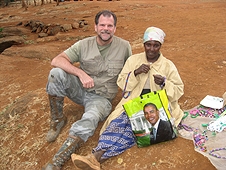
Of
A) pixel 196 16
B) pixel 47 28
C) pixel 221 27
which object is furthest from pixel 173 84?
pixel 47 28

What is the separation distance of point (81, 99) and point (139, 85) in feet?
2.62

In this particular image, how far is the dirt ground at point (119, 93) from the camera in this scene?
2.55 meters

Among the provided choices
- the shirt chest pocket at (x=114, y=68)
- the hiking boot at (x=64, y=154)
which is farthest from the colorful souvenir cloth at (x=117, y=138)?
the shirt chest pocket at (x=114, y=68)

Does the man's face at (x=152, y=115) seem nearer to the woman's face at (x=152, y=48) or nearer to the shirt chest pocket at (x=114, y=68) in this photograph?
the woman's face at (x=152, y=48)

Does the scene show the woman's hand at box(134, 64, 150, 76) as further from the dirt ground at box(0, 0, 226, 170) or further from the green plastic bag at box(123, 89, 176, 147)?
the dirt ground at box(0, 0, 226, 170)

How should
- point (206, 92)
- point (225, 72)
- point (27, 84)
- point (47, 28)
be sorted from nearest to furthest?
1. point (206, 92)
2. point (225, 72)
3. point (27, 84)
4. point (47, 28)

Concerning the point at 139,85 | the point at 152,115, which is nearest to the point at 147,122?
the point at 152,115

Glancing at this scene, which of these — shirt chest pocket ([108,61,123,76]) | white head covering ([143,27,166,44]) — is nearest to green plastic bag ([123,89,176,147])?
white head covering ([143,27,166,44])

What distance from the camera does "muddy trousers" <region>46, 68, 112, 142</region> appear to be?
2.69 meters

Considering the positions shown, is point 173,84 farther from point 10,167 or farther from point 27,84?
point 27,84

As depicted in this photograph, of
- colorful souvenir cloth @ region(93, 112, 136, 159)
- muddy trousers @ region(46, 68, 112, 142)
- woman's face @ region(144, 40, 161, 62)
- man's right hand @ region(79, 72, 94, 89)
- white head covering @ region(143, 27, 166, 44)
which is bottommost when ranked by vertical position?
colorful souvenir cloth @ region(93, 112, 136, 159)

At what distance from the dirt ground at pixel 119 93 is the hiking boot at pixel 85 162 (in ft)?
0.60

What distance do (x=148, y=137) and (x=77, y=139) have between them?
2.30 feet

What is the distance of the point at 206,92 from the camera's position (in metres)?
3.52
